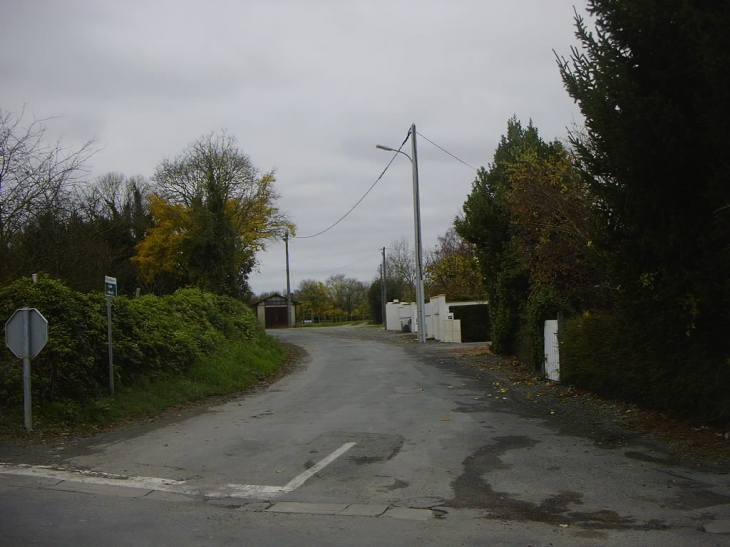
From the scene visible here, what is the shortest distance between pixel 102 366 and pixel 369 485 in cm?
732

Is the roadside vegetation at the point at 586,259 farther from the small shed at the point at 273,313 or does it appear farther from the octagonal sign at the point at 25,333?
the small shed at the point at 273,313

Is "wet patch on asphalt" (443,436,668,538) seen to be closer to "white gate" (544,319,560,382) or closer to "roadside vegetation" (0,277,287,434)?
"roadside vegetation" (0,277,287,434)

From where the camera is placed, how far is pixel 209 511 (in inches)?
244

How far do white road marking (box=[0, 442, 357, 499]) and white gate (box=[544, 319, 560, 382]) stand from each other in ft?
27.0

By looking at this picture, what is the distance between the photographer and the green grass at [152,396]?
10633 mm

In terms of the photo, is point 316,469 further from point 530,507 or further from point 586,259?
point 586,259

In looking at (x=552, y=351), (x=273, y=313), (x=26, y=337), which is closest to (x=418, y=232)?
(x=552, y=351)

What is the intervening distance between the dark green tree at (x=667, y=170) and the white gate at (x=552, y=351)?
601 cm

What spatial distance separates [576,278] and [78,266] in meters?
14.1

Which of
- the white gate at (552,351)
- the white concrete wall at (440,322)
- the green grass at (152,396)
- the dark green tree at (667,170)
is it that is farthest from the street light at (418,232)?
the dark green tree at (667,170)

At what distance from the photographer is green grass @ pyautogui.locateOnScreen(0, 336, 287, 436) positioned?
Answer: 10633 millimetres

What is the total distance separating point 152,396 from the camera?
13.2 metres

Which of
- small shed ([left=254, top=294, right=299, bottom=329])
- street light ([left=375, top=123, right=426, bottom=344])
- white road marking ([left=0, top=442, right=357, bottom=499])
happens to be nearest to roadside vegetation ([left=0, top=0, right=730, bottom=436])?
white road marking ([left=0, top=442, right=357, bottom=499])

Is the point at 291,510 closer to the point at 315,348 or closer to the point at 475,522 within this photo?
the point at 475,522
